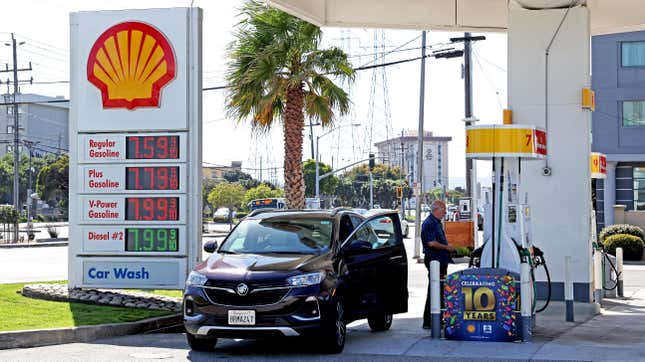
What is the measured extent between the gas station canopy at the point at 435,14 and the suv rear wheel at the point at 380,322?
8.00 metres

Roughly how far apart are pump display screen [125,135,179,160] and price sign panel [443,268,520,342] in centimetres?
595

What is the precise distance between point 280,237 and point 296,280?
1356mm

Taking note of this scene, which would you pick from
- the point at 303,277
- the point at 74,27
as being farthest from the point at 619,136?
the point at 303,277

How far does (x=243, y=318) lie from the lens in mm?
10508

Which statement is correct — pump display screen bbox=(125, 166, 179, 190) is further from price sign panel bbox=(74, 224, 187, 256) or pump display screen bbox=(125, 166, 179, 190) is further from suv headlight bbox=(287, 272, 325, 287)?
suv headlight bbox=(287, 272, 325, 287)

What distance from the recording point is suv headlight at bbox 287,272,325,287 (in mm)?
10617

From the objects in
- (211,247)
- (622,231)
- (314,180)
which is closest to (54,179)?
(314,180)

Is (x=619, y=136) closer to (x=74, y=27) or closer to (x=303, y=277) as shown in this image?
(x=74, y=27)

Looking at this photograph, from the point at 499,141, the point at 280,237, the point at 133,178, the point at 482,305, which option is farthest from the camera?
the point at 133,178

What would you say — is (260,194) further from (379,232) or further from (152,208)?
(379,232)

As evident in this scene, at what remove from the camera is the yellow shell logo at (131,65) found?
1588 cm

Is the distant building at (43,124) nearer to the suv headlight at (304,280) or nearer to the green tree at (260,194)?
the green tree at (260,194)

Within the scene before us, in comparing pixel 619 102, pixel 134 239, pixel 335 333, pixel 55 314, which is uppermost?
pixel 619 102

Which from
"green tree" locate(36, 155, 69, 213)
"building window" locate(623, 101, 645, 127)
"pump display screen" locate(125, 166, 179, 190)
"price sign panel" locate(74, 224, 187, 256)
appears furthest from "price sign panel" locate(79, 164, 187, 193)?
"green tree" locate(36, 155, 69, 213)
